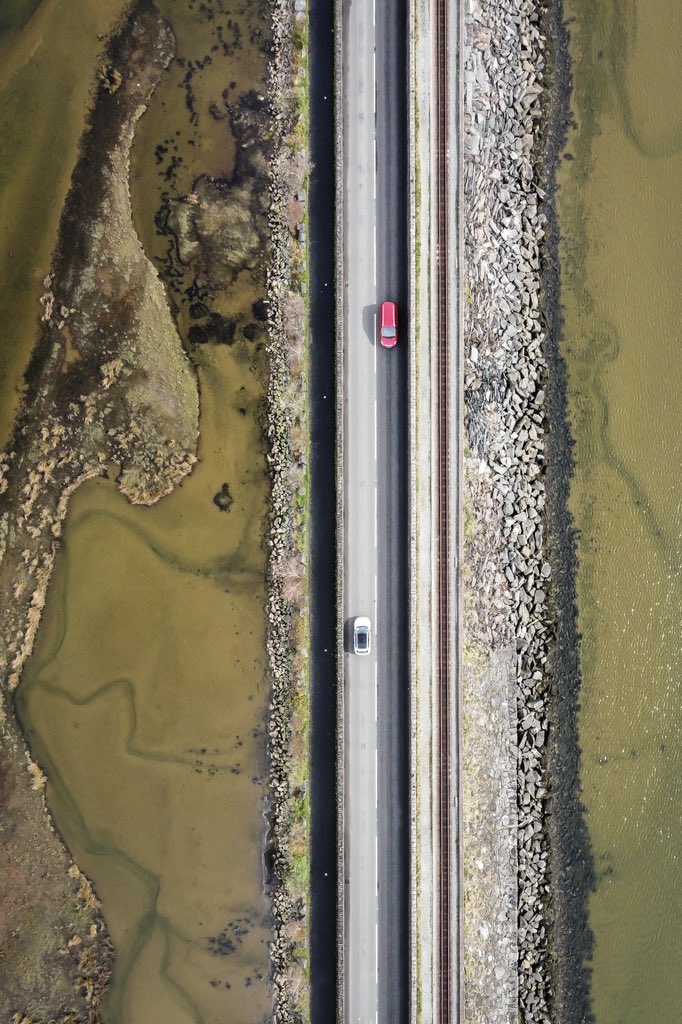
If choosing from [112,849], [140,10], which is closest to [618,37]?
[140,10]

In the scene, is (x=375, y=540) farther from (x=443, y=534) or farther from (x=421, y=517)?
(x=443, y=534)

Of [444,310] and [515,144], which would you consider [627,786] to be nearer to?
[444,310]

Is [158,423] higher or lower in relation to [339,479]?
higher

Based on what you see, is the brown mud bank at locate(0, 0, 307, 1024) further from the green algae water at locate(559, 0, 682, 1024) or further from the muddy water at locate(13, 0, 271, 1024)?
the green algae water at locate(559, 0, 682, 1024)

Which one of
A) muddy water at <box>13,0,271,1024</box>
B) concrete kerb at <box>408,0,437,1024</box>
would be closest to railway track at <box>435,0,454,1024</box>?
concrete kerb at <box>408,0,437,1024</box>

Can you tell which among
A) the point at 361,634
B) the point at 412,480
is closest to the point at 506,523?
the point at 412,480

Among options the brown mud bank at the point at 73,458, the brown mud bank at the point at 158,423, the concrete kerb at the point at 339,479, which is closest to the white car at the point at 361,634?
the concrete kerb at the point at 339,479
